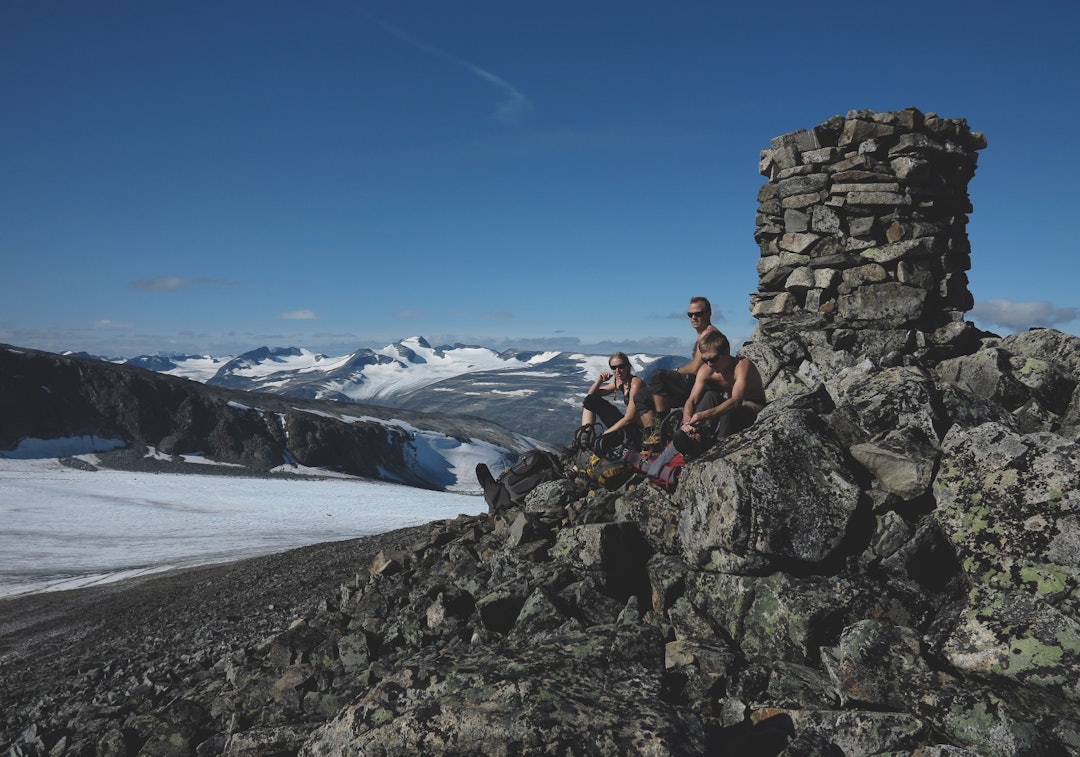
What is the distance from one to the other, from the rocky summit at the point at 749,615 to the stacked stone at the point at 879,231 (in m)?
0.16

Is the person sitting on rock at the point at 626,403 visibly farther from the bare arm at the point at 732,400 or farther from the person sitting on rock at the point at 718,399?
the bare arm at the point at 732,400

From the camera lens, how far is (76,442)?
112 metres

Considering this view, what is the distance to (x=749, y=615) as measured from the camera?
27.7ft

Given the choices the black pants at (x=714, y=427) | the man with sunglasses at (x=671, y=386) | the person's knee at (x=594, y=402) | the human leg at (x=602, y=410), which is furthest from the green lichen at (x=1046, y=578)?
the person's knee at (x=594, y=402)

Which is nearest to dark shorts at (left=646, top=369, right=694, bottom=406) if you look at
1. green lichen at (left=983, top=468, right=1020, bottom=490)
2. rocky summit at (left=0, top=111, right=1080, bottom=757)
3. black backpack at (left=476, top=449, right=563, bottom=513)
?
rocky summit at (left=0, top=111, right=1080, bottom=757)

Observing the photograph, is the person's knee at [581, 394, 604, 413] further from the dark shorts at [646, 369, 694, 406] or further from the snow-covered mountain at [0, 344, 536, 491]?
the snow-covered mountain at [0, 344, 536, 491]

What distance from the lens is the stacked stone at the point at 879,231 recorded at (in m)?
15.1

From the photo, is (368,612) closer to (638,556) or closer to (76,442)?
(638,556)

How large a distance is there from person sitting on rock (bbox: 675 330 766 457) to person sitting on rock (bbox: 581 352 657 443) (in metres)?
2.03

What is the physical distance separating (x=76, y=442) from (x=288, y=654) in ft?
413

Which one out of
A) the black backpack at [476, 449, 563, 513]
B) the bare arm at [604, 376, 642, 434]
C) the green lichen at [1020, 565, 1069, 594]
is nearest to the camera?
the green lichen at [1020, 565, 1069, 594]

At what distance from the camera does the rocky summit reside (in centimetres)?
658

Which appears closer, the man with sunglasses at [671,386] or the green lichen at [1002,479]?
the green lichen at [1002,479]

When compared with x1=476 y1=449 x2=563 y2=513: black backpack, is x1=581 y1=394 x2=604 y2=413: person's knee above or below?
above
